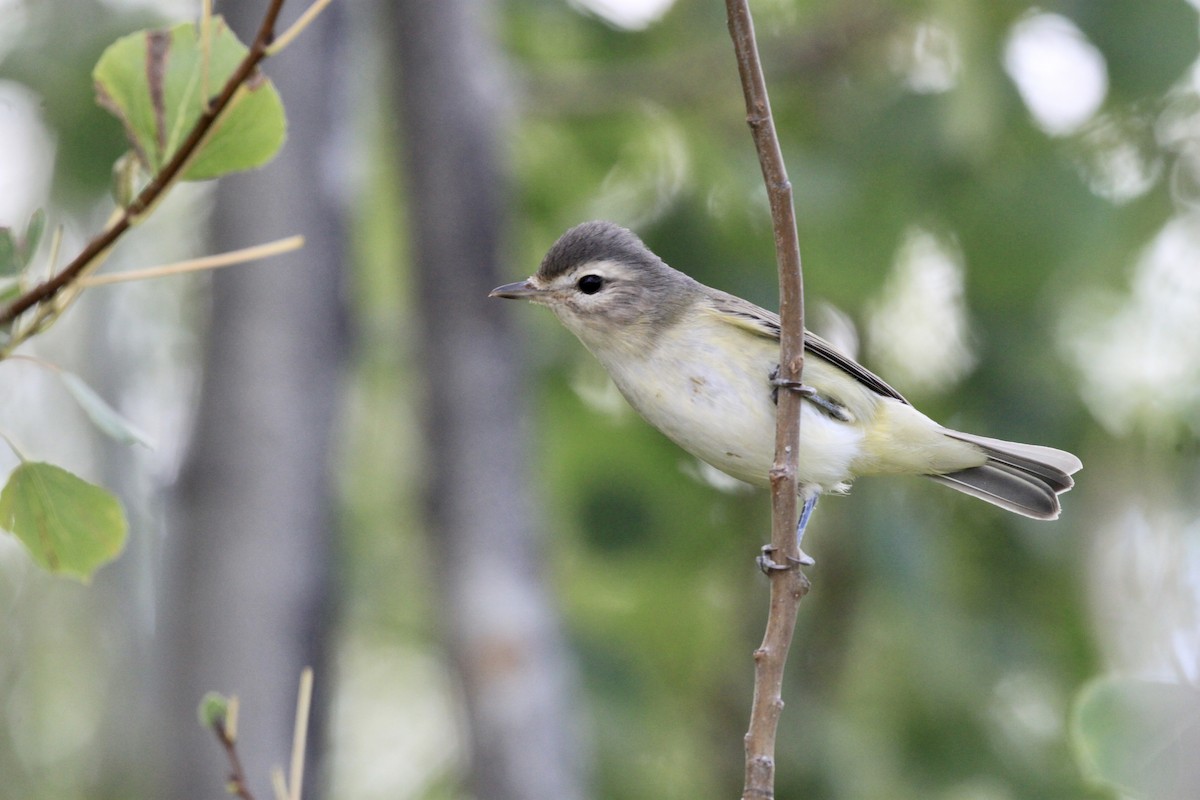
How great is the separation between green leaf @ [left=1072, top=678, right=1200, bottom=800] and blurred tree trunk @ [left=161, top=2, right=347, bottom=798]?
3.44 metres

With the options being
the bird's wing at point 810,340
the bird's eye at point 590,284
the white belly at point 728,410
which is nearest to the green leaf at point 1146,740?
the white belly at point 728,410

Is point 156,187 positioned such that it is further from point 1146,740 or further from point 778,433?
point 1146,740

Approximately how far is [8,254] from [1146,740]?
1569 mm

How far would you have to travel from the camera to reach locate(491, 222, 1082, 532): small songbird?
10.7 feet

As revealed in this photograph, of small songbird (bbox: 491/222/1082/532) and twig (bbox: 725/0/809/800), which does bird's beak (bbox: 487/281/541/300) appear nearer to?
small songbird (bbox: 491/222/1082/532)

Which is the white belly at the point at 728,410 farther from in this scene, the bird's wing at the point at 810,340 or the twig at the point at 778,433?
the twig at the point at 778,433

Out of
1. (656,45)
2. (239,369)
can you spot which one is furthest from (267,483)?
(656,45)

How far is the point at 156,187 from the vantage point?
1.57 metres

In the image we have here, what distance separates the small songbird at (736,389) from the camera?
327 centimetres

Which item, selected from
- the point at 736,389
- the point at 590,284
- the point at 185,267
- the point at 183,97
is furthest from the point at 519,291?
the point at 183,97

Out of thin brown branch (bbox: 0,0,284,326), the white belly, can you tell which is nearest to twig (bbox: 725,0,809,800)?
thin brown branch (bbox: 0,0,284,326)

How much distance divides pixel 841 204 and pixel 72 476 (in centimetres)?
392

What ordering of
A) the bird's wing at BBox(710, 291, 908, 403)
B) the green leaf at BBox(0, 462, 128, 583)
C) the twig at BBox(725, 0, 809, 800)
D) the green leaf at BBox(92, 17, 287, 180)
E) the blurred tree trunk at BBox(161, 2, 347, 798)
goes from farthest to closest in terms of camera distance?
the blurred tree trunk at BBox(161, 2, 347, 798) < the bird's wing at BBox(710, 291, 908, 403) < the twig at BBox(725, 0, 809, 800) < the green leaf at BBox(0, 462, 128, 583) < the green leaf at BBox(92, 17, 287, 180)

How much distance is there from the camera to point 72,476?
1698mm
